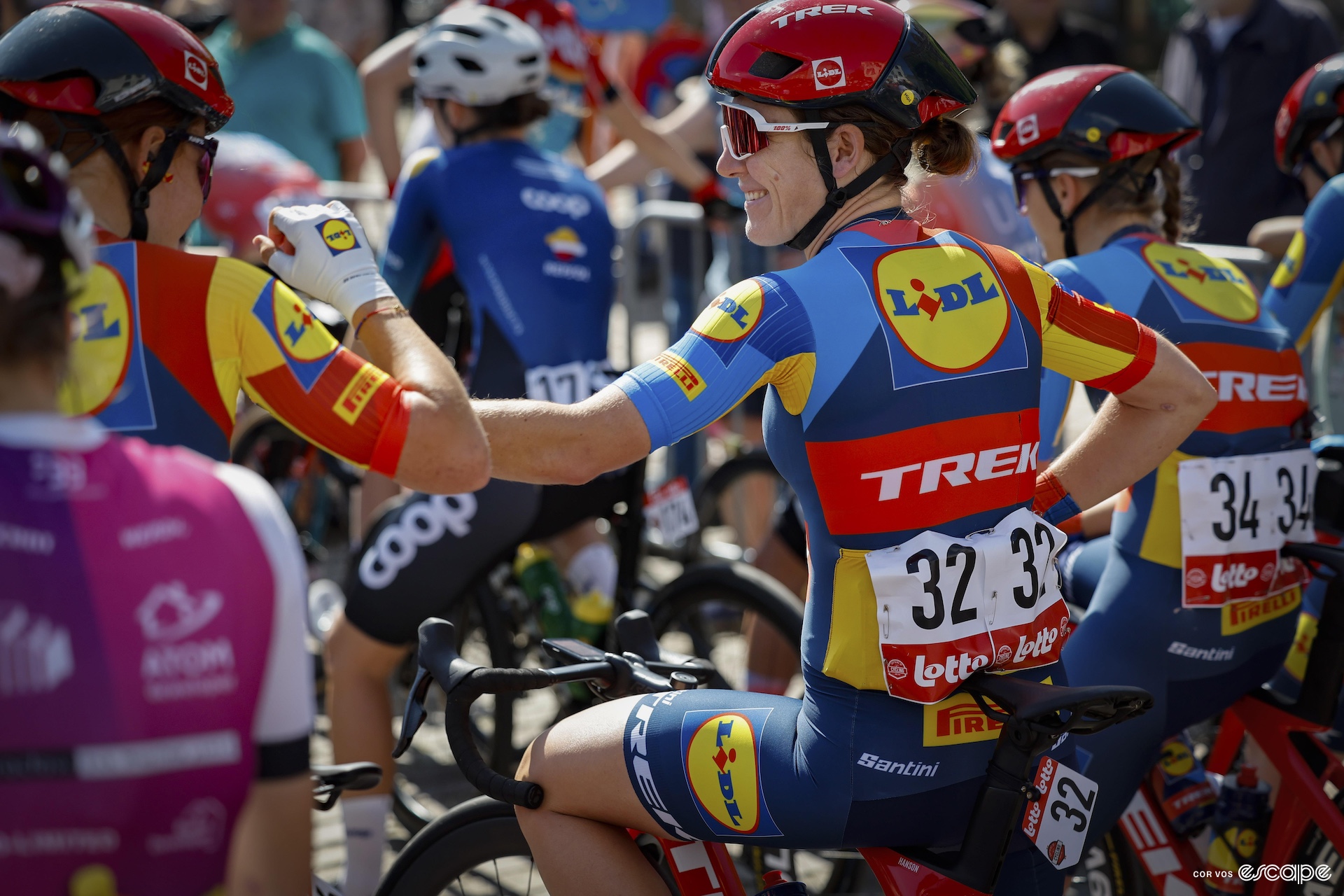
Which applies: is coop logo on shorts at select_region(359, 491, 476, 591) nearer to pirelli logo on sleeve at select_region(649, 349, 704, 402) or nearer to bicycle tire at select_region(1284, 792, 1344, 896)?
pirelli logo on sleeve at select_region(649, 349, 704, 402)

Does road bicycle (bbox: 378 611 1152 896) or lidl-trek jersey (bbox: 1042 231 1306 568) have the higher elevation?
lidl-trek jersey (bbox: 1042 231 1306 568)

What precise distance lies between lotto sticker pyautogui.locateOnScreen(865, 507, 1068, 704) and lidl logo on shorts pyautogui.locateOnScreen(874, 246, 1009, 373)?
33 cm

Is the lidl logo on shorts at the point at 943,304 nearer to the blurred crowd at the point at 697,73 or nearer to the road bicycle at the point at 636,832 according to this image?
the road bicycle at the point at 636,832

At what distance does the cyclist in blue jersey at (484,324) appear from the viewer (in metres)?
4.11

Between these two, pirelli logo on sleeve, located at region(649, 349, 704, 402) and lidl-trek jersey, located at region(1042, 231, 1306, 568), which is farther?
lidl-trek jersey, located at region(1042, 231, 1306, 568)

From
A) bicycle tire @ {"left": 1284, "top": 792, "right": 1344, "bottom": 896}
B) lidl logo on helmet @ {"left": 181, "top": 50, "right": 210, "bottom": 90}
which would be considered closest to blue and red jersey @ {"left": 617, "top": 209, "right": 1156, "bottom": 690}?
lidl logo on helmet @ {"left": 181, "top": 50, "right": 210, "bottom": 90}

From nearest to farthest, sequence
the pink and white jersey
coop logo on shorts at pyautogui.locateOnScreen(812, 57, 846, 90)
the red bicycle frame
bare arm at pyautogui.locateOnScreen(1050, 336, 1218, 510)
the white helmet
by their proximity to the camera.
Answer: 1. the pink and white jersey
2. coop logo on shorts at pyautogui.locateOnScreen(812, 57, 846, 90)
3. bare arm at pyautogui.locateOnScreen(1050, 336, 1218, 510)
4. the red bicycle frame
5. the white helmet

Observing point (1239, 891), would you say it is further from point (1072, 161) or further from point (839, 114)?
point (839, 114)

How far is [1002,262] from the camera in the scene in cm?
258

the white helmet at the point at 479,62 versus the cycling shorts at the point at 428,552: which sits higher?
the white helmet at the point at 479,62

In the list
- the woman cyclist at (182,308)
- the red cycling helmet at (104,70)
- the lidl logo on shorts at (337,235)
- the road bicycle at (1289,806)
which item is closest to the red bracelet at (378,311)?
the woman cyclist at (182,308)

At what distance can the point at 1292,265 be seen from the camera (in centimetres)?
412

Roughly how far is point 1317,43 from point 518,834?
6382mm

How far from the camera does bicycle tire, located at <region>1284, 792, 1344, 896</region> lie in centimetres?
336
